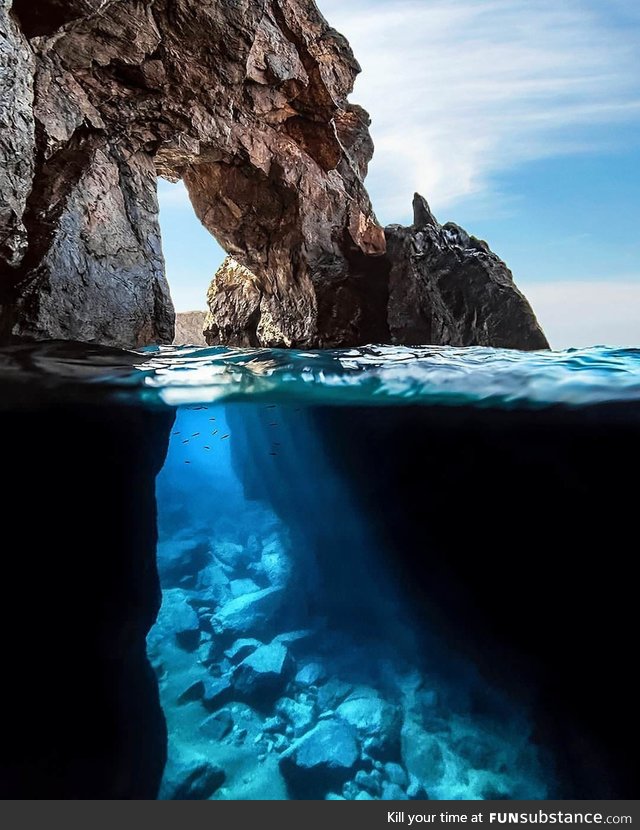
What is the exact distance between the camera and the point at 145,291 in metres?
8.42

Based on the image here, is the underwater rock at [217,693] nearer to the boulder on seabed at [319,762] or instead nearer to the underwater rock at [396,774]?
the boulder on seabed at [319,762]

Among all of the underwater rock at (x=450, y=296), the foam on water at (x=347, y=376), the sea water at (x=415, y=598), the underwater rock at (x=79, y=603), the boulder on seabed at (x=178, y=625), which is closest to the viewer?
the underwater rock at (x=79, y=603)

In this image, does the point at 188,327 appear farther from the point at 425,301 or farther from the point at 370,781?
the point at 370,781

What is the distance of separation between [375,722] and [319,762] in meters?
0.75

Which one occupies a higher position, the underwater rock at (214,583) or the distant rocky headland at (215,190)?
the distant rocky headland at (215,190)

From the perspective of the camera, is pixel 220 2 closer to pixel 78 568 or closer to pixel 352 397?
pixel 352 397

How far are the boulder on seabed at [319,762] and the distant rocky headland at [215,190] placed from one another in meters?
6.12

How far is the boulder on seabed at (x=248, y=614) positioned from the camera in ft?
24.0

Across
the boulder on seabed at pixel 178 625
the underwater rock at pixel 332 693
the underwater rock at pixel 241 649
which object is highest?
the underwater rock at pixel 332 693

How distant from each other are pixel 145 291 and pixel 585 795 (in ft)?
28.4

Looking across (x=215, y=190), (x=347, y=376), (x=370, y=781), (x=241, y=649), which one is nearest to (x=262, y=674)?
(x=241, y=649)

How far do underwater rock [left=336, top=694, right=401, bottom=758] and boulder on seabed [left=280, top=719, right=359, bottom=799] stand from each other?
0.15m

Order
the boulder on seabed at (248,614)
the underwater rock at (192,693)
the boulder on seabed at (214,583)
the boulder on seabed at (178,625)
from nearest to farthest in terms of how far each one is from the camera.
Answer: the underwater rock at (192,693), the boulder on seabed at (178,625), the boulder on seabed at (248,614), the boulder on seabed at (214,583)

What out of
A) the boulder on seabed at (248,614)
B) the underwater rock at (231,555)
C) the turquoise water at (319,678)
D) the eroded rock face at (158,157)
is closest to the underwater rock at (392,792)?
the turquoise water at (319,678)
